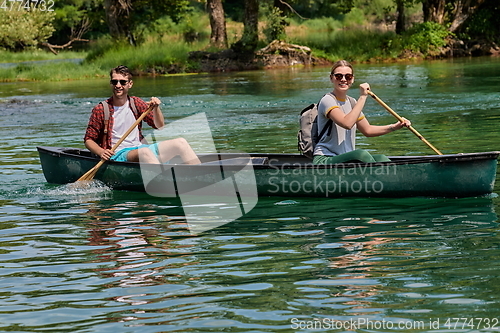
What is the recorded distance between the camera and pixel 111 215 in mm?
7266

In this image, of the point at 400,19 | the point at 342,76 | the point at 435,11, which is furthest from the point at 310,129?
the point at 400,19

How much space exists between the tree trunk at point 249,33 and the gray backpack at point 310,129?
23.3 m

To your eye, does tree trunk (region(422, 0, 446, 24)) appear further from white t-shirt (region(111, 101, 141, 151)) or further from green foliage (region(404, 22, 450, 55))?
white t-shirt (region(111, 101, 141, 151))

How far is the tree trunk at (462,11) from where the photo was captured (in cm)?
3125

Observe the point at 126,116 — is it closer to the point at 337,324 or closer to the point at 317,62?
the point at 337,324

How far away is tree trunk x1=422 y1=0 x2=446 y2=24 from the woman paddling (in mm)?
25583

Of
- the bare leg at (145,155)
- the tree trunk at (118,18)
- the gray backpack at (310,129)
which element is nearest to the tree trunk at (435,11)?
the tree trunk at (118,18)

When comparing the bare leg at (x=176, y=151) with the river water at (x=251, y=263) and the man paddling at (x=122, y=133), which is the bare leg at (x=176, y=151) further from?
the river water at (x=251, y=263)

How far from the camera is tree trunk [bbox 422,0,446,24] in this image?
3139 centimetres

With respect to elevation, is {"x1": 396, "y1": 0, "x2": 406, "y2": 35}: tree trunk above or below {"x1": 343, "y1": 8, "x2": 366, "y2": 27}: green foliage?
below

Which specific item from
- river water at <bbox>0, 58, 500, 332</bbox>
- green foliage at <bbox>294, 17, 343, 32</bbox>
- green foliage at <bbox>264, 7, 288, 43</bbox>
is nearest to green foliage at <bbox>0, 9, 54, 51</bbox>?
green foliage at <bbox>264, 7, 288, 43</bbox>

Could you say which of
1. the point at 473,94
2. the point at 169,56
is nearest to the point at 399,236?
the point at 473,94

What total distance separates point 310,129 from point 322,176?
485mm

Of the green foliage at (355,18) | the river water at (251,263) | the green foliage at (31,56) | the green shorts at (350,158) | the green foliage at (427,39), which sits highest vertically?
the green foliage at (355,18)
